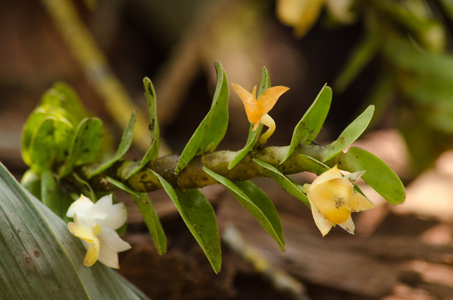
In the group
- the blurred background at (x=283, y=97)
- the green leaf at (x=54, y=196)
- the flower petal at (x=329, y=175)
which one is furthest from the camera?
the blurred background at (x=283, y=97)

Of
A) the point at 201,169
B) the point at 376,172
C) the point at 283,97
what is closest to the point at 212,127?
the point at 201,169

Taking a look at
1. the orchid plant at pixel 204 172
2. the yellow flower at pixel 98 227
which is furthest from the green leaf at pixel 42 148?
the yellow flower at pixel 98 227

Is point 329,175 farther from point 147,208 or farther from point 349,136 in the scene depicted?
point 147,208

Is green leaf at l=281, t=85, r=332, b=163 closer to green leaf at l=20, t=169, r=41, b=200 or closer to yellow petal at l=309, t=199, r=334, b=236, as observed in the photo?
yellow petal at l=309, t=199, r=334, b=236

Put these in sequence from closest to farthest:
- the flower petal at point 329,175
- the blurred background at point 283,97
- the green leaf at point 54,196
Result: the flower petal at point 329,175 < the green leaf at point 54,196 < the blurred background at point 283,97

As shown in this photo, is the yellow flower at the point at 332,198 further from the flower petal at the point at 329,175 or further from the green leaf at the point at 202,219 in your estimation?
the green leaf at the point at 202,219

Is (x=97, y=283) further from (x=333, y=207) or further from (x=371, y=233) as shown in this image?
(x=371, y=233)

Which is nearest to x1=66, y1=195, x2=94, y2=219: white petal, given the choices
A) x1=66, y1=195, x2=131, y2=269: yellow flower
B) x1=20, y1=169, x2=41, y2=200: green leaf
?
x1=66, y1=195, x2=131, y2=269: yellow flower
